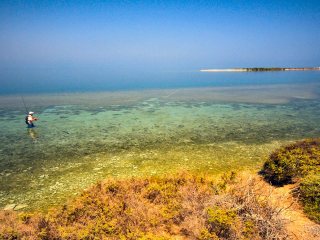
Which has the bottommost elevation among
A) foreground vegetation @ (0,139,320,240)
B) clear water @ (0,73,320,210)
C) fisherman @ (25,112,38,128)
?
clear water @ (0,73,320,210)

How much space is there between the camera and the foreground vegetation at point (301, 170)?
967cm

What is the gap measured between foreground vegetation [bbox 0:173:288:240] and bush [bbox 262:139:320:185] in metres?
3.61

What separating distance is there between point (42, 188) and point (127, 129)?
1348cm

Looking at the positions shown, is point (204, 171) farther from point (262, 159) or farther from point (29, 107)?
point (29, 107)

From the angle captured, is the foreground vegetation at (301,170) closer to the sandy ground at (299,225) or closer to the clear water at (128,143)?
the sandy ground at (299,225)

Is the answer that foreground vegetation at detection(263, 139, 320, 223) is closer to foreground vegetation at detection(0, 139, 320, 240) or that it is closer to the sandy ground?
foreground vegetation at detection(0, 139, 320, 240)

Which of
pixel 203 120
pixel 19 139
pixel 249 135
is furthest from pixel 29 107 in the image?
pixel 249 135

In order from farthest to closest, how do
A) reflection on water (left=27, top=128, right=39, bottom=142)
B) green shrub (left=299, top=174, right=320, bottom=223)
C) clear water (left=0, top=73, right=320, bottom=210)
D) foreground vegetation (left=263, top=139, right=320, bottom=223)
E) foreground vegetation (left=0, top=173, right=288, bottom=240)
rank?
reflection on water (left=27, top=128, right=39, bottom=142)
clear water (left=0, top=73, right=320, bottom=210)
foreground vegetation (left=263, top=139, right=320, bottom=223)
green shrub (left=299, top=174, right=320, bottom=223)
foreground vegetation (left=0, top=173, right=288, bottom=240)

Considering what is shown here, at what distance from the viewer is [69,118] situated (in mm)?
33000

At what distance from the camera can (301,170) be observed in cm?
1183

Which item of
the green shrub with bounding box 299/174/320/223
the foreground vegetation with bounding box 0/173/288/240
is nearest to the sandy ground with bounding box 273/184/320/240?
the green shrub with bounding box 299/174/320/223

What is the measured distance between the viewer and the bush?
11.9 meters

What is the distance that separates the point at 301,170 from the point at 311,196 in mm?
2338

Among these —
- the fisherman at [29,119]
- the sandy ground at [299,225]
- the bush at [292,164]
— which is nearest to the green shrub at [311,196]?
the sandy ground at [299,225]
